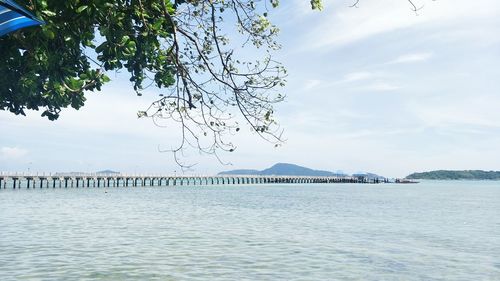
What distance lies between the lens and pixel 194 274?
17281 millimetres

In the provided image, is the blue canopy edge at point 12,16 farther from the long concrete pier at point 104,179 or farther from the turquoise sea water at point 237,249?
the long concrete pier at point 104,179

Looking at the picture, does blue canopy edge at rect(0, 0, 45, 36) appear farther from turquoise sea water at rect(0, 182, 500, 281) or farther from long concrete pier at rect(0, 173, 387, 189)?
long concrete pier at rect(0, 173, 387, 189)

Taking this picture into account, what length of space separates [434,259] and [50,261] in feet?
49.9

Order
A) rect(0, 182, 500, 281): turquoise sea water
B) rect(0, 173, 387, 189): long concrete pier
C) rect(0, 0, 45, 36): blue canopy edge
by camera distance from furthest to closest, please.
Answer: rect(0, 173, 387, 189): long concrete pier
rect(0, 182, 500, 281): turquoise sea water
rect(0, 0, 45, 36): blue canopy edge

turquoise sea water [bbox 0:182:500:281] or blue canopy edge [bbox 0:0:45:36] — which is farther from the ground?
blue canopy edge [bbox 0:0:45:36]

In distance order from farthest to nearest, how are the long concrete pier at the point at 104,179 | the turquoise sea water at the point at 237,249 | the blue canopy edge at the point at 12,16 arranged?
1. the long concrete pier at the point at 104,179
2. the turquoise sea water at the point at 237,249
3. the blue canopy edge at the point at 12,16

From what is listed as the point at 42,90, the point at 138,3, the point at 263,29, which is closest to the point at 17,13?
the point at 138,3

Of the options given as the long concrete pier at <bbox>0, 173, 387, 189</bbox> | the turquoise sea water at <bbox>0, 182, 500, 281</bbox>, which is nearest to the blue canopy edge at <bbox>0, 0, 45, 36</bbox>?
the turquoise sea water at <bbox>0, 182, 500, 281</bbox>

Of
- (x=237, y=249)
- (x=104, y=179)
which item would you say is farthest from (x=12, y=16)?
(x=104, y=179)

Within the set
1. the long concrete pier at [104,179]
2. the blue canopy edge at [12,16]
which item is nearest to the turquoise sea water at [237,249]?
the blue canopy edge at [12,16]

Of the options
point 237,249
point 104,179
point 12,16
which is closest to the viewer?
point 12,16

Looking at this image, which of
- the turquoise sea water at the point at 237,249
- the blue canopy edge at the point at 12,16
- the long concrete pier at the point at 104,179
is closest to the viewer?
the blue canopy edge at the point at 12,16

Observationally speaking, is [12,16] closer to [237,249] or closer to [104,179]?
[237,249]

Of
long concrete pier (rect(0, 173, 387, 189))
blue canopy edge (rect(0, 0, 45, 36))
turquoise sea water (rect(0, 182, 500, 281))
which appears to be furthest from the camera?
long concrete pier (rect(0, 173, 387, 189))
